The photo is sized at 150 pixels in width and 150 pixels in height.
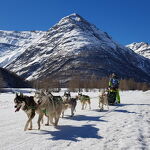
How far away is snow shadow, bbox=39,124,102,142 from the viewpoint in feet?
28.3

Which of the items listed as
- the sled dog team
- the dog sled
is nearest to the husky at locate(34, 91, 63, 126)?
the sled dog team

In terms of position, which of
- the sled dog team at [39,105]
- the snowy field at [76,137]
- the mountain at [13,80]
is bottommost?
the snowy field at [76,137]

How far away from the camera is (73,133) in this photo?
9.32 metres

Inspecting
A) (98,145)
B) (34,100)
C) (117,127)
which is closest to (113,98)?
(117,127)

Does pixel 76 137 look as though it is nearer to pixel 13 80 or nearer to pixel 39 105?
pixel 39 105

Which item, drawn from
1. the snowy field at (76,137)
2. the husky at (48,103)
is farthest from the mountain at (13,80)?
the snowy field at (76,137)

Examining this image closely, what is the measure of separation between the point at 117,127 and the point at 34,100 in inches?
124

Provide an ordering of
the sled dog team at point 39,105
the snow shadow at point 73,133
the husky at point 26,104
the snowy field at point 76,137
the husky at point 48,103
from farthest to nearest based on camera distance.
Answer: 1. the husky at point 48,103
2. the sled dog team at point 39,105
3. the husky at point 26,104
4. the snow shadow at point 73,133
5. the snowy field at point 76,137

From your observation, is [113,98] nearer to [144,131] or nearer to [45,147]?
[144,131]

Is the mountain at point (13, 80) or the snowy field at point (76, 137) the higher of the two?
the mountain at point (13, 80)

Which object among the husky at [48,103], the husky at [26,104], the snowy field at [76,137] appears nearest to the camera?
the snowy field at [76,137]

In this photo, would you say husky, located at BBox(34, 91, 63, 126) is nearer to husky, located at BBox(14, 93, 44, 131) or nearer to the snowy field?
husky, located at BBox(14, 93, 44, 131)

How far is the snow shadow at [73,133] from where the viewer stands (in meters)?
8.63

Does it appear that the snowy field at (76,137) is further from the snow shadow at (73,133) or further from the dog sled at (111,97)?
the dog sled at (111,97)
